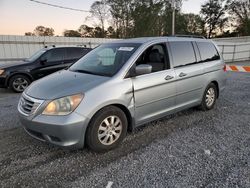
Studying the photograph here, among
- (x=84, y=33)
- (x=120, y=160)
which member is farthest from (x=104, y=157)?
(x=84, y=33)

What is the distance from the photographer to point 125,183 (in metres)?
2.40

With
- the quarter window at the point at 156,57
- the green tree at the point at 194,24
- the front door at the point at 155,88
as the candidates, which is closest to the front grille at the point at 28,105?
the front door at the point at 155,88

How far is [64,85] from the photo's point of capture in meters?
3.01

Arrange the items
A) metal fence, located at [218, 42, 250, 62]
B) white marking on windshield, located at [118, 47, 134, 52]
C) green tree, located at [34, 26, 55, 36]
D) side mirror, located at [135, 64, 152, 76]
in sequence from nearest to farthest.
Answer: side mirror, located at [135, 64, 152, 76] → white marking on windshield, located at [118, 47, 134, 52] → metal fence, located at [218, 42, 250, 62] → green tree, located at [34, 26, 55, 36]

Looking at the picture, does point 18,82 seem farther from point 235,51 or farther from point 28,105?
point 235,51

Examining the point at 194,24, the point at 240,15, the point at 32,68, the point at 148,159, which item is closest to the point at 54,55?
the point at 32,68

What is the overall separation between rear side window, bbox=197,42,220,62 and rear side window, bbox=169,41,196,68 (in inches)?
13.2

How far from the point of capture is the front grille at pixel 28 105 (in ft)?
9.19

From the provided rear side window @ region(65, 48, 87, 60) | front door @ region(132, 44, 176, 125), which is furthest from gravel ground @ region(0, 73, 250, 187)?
rear side window @ region(65, 48, 87, 60)

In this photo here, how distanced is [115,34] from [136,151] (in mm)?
30884

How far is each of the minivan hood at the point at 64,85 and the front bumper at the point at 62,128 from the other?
0.30 m

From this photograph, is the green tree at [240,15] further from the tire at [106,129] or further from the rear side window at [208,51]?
the tire at [106,129]

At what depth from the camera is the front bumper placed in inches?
104

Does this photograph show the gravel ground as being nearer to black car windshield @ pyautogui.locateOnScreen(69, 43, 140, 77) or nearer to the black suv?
black car windshield @ pyautogui.locateOnScreen(69, 43, 140, 77)
